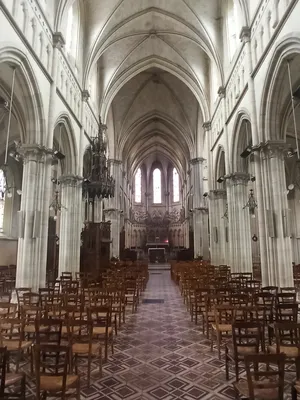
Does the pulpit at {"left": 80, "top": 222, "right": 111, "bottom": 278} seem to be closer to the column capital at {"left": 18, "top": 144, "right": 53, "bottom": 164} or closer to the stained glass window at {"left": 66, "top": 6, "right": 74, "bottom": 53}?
the column capital at {"left": 18, "top": 144, "right": 53, "bottom": 164}

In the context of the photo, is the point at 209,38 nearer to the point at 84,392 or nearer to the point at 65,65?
the point at 65,65

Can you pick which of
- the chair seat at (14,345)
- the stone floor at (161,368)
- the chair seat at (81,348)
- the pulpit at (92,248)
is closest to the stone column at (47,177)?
the stone floor at (161,368)

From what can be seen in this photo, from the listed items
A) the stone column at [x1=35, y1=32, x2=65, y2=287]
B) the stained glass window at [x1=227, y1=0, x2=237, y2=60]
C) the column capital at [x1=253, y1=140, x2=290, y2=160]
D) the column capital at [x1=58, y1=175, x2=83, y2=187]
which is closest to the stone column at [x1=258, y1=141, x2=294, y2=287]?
the column capital at [x1=253, y1=140, x2=290, y2=160]

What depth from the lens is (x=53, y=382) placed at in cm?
351

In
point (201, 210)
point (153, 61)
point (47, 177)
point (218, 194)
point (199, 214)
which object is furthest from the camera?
point (199, 214)

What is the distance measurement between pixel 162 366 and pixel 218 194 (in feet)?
60.4

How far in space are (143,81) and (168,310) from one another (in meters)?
25.7

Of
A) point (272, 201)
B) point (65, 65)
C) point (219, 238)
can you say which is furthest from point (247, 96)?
point (219, 238)

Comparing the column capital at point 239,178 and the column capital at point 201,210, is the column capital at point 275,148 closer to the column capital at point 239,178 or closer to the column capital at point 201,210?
the column capital at point 239,178

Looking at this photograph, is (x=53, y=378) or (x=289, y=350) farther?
(x=289, y=350)

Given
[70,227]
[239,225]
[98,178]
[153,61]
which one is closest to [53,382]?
[70,227]

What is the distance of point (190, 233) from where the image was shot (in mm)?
38156

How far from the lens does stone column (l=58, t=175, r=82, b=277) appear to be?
1697 centimetres

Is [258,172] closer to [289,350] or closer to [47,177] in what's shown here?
[289,350]
